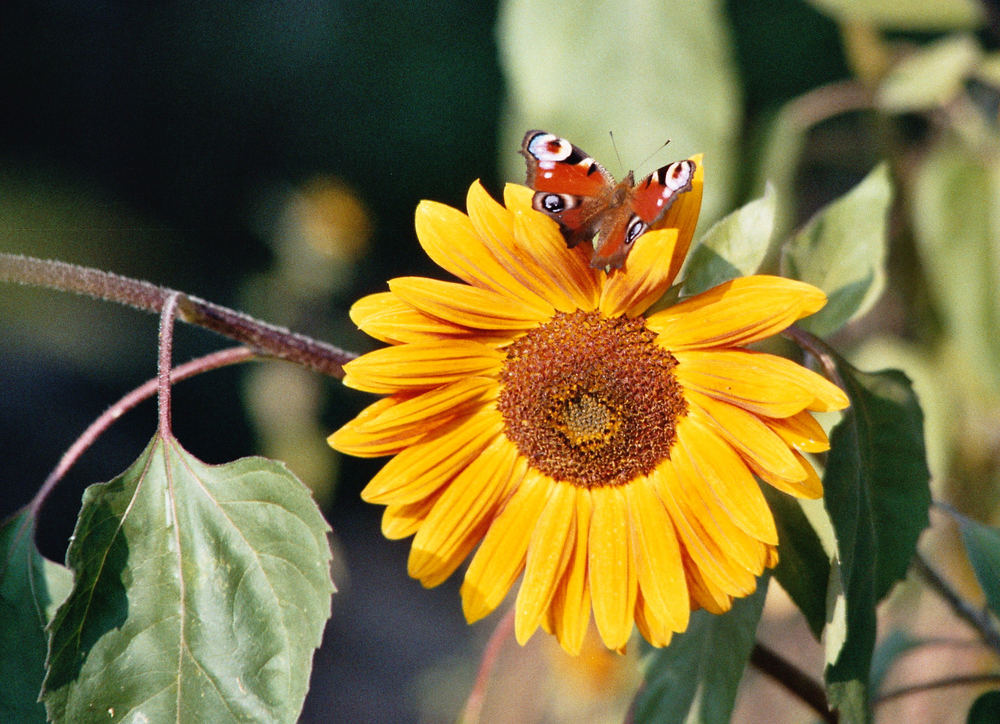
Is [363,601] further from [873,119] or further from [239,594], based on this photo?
[239,594]

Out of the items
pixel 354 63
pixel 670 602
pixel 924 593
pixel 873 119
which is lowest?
pixel 924 593

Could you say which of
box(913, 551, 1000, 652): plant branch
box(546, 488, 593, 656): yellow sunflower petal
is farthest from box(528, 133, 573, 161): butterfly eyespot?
box(913, 551, 1000, 652): plant branch

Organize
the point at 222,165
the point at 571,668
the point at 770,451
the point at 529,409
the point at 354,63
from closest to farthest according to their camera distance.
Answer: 1. the point at 770,451
2. the point at 529,409
3. the point at 571,668
4. the point at 354,63
5. the point at 222,165

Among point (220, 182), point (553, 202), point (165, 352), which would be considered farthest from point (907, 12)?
point (220, 182)

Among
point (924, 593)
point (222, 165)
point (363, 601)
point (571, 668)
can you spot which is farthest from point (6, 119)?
point (924, 593)

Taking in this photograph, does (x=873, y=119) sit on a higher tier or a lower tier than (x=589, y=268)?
higher

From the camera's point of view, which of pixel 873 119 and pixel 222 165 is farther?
pixel 222 165

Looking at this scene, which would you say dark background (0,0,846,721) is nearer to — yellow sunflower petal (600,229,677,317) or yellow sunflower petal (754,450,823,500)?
yellow sunflower petal (600,229,677,317)

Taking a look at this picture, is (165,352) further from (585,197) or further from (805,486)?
(805,486)

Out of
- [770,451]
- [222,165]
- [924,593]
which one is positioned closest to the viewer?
[770,451]
